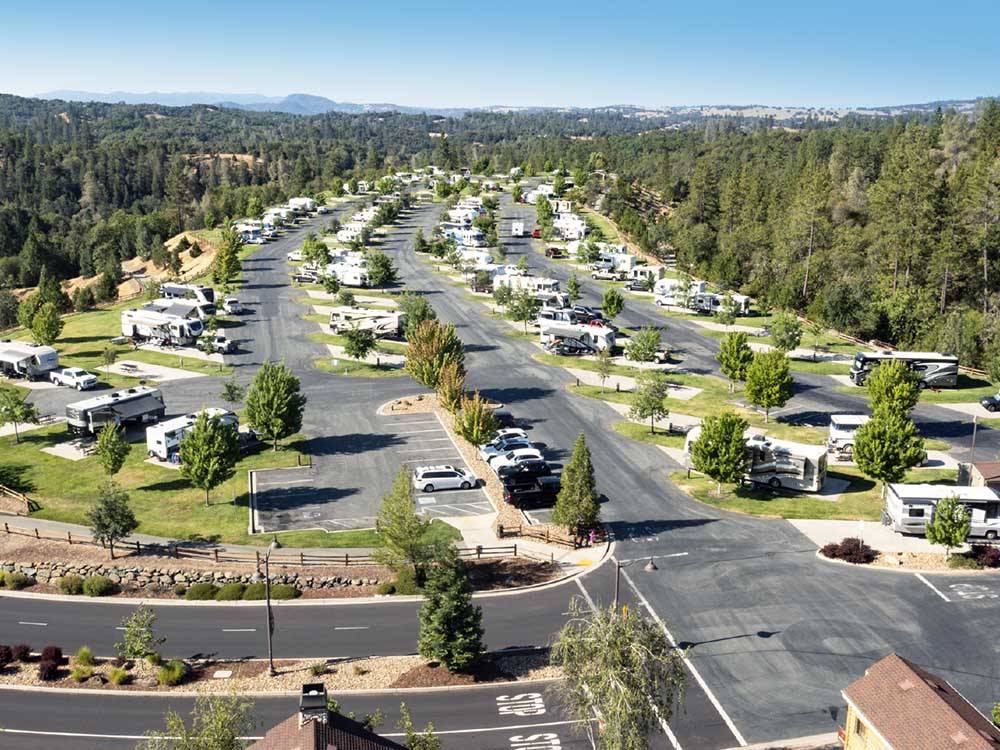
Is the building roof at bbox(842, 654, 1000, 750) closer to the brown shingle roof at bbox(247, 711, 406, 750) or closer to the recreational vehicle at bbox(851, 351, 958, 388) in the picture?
the brown shingle roof at bbox(247, 711, 406, 750)

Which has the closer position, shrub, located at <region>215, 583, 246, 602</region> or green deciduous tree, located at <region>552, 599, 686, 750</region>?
green deciduous tree, located at <region>552, 599, 686, 750</region>

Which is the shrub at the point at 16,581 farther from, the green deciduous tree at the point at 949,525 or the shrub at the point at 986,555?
the shrub at the point at 986,555

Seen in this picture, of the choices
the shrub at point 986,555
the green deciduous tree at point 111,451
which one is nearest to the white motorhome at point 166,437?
the green deciduous tree at point 111,451

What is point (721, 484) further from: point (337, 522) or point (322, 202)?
point (322, 202)

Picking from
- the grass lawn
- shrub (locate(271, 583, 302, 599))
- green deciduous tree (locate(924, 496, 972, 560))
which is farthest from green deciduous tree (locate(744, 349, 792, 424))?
shrub (locate(271, 583, 302, 599))

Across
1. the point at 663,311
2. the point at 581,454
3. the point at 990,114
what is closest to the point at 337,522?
the point at 581,454

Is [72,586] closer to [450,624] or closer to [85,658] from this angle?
[85,658]
